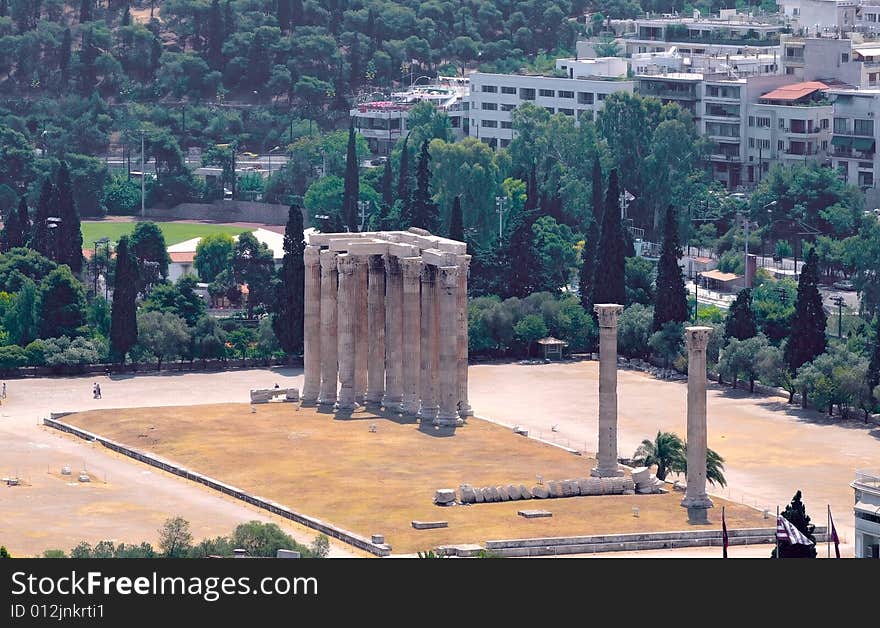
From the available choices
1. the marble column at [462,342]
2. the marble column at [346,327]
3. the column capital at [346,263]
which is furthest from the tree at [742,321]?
the column capital at [346,263]

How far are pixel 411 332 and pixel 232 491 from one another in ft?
77.6

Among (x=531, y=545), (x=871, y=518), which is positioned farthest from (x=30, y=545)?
(x=871, y=518)

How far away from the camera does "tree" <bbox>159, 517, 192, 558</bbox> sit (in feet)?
456

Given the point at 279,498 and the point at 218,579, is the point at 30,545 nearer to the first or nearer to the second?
the point at 279,498

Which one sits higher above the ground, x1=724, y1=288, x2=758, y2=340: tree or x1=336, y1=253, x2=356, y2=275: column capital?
x1=336, y1=253, x2=356, y2=275: column capital

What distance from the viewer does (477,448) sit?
6624 inches

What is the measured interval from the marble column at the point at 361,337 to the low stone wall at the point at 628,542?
132 feet

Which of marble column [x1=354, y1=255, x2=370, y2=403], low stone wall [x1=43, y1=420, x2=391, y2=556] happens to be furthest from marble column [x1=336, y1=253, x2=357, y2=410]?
low stone wall [x1=43, y1=420, x2=391, y2=556]

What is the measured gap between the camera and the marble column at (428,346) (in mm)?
176875

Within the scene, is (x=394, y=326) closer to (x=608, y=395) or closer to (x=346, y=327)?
(x=346, y=327)

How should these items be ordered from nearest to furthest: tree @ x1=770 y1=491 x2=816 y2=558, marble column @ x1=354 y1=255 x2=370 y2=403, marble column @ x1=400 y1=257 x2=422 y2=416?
tree @ x1=770 y1=491 x2=816 y2=558 → marble column @ x1=400 y1=257 x2=422 y2=416 → marble column @ x1=354 y1=255 x2=370 y2=403

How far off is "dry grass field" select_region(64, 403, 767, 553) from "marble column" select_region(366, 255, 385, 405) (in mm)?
2909

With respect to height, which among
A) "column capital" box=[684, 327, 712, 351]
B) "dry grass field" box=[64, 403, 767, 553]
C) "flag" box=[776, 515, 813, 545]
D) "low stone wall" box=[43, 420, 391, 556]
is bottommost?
"low stone wall" box=[43, 420, 391, 556]

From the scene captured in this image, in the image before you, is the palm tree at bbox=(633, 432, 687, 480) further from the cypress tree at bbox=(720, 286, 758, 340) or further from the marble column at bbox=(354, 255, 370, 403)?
the cypress tree at bbox=(720, 286, 758, 340)
